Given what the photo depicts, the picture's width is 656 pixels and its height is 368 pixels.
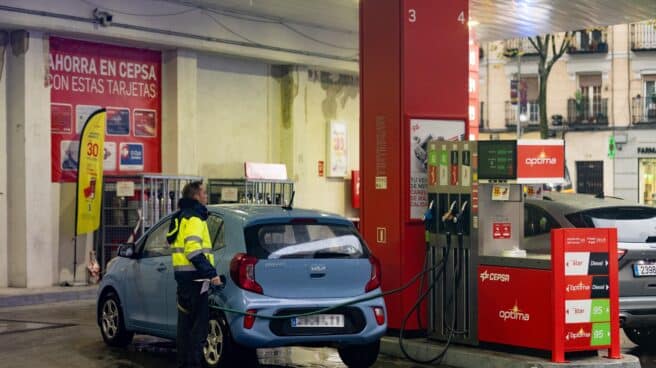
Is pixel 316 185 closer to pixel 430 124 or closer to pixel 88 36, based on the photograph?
pixel 88 36

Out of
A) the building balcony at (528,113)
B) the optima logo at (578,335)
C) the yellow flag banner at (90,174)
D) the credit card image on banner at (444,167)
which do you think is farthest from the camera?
the building balcony at (528,113)

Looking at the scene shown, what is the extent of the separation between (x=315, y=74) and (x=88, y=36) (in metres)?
6.51

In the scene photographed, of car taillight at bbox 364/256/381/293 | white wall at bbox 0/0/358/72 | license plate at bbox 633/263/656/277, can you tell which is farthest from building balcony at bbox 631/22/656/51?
car taillight at bbox 364/256/381/293

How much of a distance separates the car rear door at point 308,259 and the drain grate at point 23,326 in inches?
184

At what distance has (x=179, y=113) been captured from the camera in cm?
1992

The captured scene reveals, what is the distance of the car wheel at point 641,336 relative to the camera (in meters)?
12.5

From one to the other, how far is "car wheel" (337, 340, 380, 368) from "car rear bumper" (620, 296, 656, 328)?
2740 mm

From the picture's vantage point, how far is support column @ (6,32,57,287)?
17.4 m

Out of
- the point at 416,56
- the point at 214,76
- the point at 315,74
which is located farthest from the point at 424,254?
the point at 315,74

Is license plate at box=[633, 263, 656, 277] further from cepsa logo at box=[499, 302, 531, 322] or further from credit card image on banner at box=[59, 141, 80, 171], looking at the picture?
credit card image on banner at box=[59, 141, 80, 171]

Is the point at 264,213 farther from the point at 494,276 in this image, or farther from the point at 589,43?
the point at 589,43

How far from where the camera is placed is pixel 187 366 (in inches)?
377

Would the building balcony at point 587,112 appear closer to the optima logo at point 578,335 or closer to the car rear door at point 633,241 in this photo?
the car rear door at point 633,241

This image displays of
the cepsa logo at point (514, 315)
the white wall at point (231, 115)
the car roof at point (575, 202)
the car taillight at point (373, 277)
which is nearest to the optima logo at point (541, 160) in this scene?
the cepsa logo at point (514, 315)
